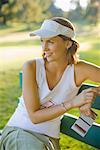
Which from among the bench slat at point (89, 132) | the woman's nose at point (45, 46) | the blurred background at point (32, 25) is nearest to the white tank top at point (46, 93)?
the woman's nose at point (45, 46)

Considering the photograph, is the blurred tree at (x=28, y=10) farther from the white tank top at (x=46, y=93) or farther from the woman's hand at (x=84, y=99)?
the woman's hand at (x=84, y=99)

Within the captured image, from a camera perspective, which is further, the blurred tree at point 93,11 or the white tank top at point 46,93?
the blurred tree at point 93,11

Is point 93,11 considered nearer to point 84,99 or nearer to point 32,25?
point 32,25

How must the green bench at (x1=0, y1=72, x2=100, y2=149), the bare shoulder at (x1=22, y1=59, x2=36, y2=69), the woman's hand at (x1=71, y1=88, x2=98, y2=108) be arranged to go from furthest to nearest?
1. the green bench at (x1=0, y1=72, x2=100, y2=149)
2. the bare shoulder at (x1=22, y1=59, x2=36, y2=69)
3. the woman's hand at (x1=71, y1=88, x2=98, y2=108)

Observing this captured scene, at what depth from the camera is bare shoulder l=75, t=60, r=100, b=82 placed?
261 centimetres

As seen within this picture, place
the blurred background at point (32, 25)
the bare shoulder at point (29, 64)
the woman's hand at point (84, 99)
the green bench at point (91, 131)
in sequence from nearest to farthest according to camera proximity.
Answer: the woman's hand at point (84, 99)
the bare shoulder at point (29, 64)
the green bench at point (91, 131)
the blurred background at point (32, 25)

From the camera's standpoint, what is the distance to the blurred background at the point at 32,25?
8539 millimetres

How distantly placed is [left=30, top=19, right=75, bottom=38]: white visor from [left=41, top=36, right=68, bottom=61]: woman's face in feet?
0.11

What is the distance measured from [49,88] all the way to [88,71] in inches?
10.3

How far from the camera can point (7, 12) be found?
8.70 m

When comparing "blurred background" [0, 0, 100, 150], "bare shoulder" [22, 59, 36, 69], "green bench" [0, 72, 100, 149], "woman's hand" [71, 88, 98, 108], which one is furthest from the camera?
"blurred background" [0, 0, 100, 150]

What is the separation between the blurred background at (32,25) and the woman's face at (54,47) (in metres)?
5.43

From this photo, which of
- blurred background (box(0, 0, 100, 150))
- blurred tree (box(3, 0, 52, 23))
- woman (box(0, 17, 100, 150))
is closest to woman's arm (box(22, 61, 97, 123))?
woman (box(0, 17, 100, 150))

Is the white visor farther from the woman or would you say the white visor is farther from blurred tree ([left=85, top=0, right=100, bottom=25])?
blurred tree ([left=85, top=0, right=100, bottom=25])
